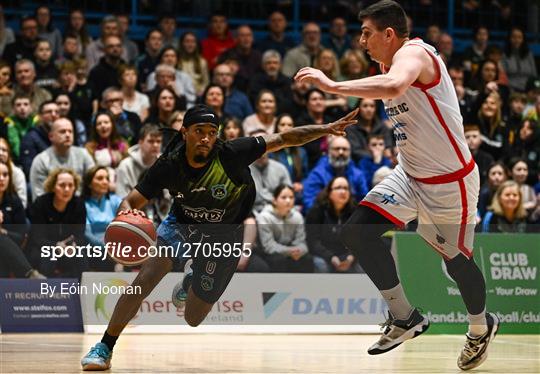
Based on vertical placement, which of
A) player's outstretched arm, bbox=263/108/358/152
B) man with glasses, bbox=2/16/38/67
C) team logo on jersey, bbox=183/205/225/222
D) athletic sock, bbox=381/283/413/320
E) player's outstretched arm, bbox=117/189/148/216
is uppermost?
man with glasses, bbox=2/16/38/67

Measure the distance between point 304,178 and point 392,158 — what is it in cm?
122

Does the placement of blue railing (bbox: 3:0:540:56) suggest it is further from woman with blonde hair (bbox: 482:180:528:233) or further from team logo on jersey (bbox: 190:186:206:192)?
team logo on jersey (bbox: 190:186:206:192)

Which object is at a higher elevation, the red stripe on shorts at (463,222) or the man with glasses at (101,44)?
the man with glasses at (101,44)

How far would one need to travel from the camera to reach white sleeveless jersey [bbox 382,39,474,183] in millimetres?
7973

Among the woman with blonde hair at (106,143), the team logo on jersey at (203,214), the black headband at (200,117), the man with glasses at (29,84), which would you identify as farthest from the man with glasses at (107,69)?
the black headband at (200,117)

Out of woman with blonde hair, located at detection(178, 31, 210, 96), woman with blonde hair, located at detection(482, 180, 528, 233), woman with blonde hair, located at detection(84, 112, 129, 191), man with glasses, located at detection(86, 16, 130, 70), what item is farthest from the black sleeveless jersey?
man with glasses, located at detection(86, 16, 130, 70)

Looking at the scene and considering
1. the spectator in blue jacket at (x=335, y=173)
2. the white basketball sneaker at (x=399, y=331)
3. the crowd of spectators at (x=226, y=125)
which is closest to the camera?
the white basketball sneaker at (x=399, y=331)

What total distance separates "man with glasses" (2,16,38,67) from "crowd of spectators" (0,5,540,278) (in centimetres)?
2

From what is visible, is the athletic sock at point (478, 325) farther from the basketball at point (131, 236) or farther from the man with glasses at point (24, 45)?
the man with glasses at point (24, 45)

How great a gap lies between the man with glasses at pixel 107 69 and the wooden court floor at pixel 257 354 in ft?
16.3

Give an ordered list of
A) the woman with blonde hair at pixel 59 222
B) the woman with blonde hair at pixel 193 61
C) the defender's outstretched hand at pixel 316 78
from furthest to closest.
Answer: the woman with blonde hair at pixel 193 61, the woman with blonde hair at pixel 59 222, the defender's outstretched hand at pixel 316 78

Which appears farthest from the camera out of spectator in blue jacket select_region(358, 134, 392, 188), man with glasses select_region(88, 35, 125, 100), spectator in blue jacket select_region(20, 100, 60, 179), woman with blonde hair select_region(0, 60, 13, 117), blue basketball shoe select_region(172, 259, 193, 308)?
man with glasses select_region(88, 35, 125, 100)

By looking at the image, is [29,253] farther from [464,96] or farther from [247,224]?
[464,96]

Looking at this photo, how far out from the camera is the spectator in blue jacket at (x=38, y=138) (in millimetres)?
13570
